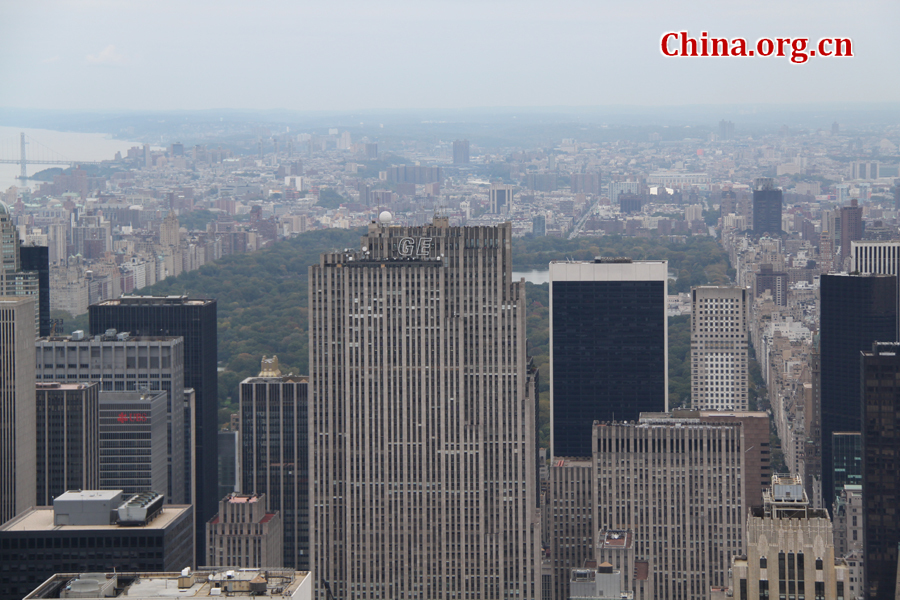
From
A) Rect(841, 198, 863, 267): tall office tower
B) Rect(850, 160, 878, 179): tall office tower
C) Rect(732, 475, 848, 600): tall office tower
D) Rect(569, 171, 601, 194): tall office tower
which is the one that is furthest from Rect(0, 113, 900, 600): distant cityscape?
Rect(569, 171, 601, 194): tall office tower

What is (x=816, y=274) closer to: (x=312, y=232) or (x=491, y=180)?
(x=491, y=180)

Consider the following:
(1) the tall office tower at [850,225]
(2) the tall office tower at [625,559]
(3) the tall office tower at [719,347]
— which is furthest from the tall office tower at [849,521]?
(1) the tall office tower at [850,225]

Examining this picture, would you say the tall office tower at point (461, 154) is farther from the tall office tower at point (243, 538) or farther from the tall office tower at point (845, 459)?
the tall office tower at point (243, 538)

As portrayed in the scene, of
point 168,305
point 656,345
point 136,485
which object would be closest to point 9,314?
point 136,485

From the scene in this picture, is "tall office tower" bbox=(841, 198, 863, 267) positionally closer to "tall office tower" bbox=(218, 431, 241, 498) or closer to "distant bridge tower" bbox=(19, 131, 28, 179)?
"tall office tower" bbox=(218, 431, 241, 498)

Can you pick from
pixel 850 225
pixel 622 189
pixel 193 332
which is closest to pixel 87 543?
pixel 193 332

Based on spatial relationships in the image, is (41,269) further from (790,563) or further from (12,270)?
(790,563)
